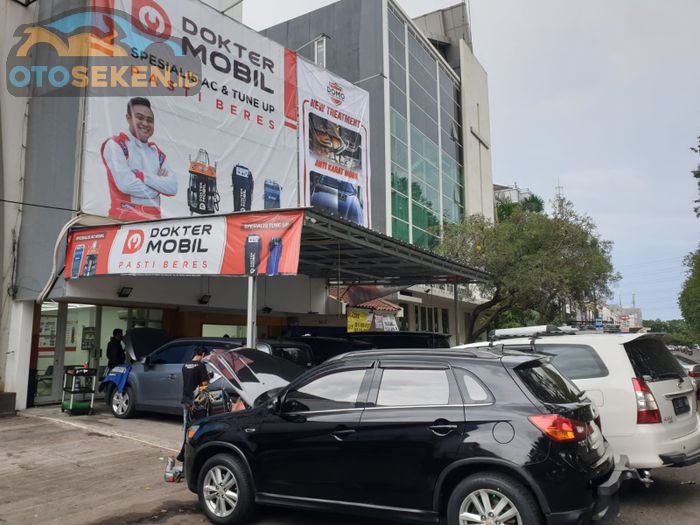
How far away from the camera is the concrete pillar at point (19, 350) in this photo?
39.7ft

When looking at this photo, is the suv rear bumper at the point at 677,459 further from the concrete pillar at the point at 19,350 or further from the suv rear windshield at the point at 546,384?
the concrete pillar at the point at 19,350

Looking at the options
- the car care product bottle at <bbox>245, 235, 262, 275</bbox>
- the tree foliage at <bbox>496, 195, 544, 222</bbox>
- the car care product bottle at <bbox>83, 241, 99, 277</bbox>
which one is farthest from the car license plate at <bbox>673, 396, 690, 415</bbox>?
the tree foliage at <bbox>496, 195, 544, 222</bbox>

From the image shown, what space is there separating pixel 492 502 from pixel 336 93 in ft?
63.0

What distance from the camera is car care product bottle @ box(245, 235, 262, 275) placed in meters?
9.45

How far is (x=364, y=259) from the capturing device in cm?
1525

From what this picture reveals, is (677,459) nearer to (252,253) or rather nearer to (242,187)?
(252,253)

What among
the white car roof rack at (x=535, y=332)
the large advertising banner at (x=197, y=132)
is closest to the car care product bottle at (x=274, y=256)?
the white car roof rack at (x=535, y=332)

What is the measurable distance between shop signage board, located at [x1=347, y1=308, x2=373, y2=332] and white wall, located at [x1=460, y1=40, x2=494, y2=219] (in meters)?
21.0

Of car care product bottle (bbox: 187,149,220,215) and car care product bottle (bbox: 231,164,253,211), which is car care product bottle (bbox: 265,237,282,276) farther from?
car care product bottle (bbox: 231,164,253,211)

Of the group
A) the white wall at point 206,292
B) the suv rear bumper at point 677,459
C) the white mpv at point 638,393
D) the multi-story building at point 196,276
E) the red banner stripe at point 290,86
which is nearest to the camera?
the suv rear bumper at point 677,459

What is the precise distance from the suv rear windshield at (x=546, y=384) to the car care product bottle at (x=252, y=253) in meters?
5.59

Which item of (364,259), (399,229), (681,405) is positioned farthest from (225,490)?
(399,229)

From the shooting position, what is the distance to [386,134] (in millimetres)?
25688

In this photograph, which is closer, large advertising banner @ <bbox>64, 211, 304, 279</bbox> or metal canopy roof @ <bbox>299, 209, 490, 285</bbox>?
large advertising banner @ <bbox>64, 211, 304, 279</bbox>
